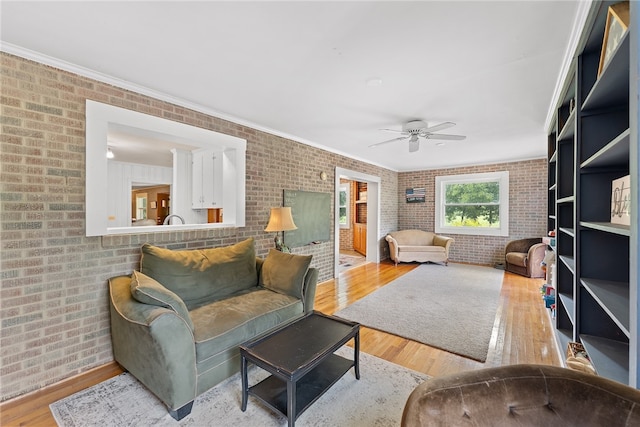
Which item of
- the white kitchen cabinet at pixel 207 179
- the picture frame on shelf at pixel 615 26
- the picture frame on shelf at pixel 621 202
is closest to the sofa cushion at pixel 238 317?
the white kitchen cabinet at pixel 207 179

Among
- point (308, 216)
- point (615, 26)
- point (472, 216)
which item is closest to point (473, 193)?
point (472, 216)

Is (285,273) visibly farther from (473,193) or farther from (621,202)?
(473,193)

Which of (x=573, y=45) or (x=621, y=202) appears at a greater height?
(x=573, y=45)

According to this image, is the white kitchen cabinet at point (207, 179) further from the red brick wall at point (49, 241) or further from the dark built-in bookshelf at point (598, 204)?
the dark built-in bookshelf at point (598, 204)

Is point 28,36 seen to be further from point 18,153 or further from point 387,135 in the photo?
point 387,135

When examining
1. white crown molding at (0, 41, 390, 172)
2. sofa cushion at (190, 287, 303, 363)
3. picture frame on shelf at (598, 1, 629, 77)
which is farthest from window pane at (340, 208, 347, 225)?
picture frame on shelf at (598, 1, 629, 77)

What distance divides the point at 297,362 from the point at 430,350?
1513 millimetres

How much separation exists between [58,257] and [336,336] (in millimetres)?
2169

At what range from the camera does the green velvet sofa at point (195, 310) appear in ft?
5.30

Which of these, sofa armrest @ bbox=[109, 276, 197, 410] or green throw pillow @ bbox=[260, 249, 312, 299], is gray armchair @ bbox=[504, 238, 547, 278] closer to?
green throw pillow @ bbox=[260, 249, 312, 299]

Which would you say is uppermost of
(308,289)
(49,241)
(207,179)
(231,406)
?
(207,179)

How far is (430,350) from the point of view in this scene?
2443mm

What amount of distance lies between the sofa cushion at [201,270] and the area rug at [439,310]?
1.33 m

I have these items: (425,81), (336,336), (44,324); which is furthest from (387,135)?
(44,324)
